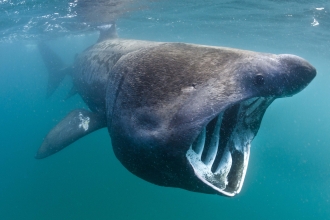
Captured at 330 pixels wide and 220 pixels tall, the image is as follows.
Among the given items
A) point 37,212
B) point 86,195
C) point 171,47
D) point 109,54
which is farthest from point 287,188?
point 171,47

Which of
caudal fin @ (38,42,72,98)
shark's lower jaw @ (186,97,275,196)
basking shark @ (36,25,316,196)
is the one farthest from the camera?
caudal fin @ (38,42,72,98)

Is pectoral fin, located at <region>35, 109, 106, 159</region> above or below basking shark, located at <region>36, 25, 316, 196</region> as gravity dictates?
below

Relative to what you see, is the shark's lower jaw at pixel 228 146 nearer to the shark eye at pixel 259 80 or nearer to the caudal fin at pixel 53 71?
the shark eye at pixel 259 80

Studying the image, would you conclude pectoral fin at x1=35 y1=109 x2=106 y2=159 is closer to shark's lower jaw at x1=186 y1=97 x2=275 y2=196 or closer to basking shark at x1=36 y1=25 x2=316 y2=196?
basking shark at x1=36 y1=25 x2=316 y2=196

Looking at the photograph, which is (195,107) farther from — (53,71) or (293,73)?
(53,71)

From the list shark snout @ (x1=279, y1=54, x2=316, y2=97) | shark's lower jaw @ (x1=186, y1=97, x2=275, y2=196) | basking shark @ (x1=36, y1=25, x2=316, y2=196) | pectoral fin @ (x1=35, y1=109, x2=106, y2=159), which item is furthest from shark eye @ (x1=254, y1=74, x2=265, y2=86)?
pectoral fin @ (x1=35, y1=109, x2=106, y2=159)

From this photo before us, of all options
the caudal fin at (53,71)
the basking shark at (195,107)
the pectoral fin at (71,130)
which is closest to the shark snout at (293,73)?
the basking shark at (195,107)

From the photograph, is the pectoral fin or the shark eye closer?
the shark eye

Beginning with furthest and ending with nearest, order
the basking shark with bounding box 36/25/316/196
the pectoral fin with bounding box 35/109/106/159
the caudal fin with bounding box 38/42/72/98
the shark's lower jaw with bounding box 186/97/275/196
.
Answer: the caudal fin with bounding box 38/42/72/98 < the pectoral fin with bounding box 35/109/106/159 < the shark's lower jaw with bounding box 186/97/275/196 < the basking shark with bounding box 36/25/316/196

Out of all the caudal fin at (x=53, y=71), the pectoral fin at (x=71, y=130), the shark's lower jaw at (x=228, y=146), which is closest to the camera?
the shark's lower jaw at (x=228, y=146)

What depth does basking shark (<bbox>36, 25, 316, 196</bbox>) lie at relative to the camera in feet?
7.59

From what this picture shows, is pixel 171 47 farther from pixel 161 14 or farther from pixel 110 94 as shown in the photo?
pixel 161 14

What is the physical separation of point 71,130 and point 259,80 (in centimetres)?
486

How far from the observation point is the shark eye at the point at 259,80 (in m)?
2.40
